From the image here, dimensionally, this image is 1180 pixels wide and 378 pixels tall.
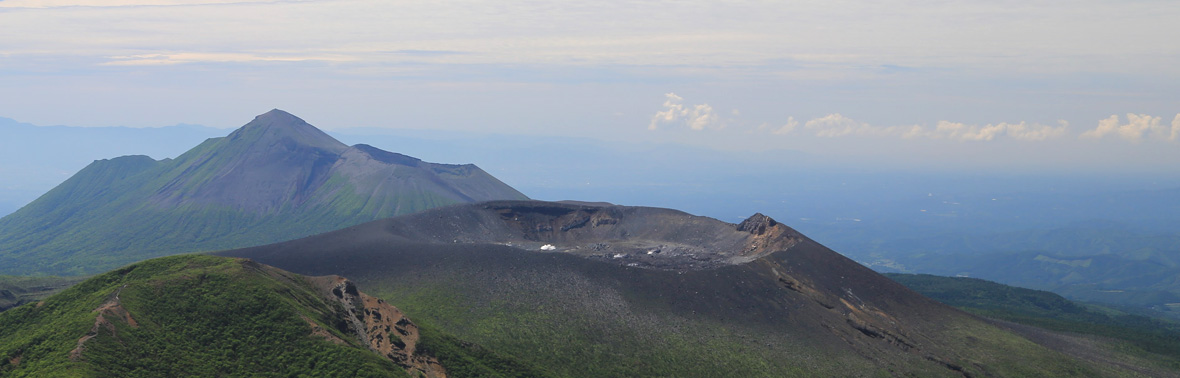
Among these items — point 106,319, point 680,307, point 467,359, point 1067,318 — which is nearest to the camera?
point 106,319

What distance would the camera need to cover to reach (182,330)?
59906 millimetres

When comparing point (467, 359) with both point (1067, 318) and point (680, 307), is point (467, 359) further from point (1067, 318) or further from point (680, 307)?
point (1067, 318)

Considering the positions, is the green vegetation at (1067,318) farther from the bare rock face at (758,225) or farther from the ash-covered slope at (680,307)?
the bare rock face at (758,225)

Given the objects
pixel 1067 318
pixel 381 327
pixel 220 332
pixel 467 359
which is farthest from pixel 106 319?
pixel 1067 318

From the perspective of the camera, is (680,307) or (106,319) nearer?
Result: (106,319)

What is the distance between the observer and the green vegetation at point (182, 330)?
53.5 meters

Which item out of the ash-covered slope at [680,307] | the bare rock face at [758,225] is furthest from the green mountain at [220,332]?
the bare rock face at [758,225]

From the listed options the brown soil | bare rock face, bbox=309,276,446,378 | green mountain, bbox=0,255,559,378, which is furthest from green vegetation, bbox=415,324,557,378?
the brown soil

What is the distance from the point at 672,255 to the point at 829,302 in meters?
24.6

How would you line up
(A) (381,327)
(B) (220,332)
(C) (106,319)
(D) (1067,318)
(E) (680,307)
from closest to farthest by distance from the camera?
(C) (106,319), (B) (220,332), (A) (381,327), (E) (680,307), (D) (1067,318)

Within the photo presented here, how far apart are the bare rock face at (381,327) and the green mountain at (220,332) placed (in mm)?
100

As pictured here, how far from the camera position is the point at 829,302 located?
103 meters

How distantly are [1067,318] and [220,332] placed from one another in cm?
16369

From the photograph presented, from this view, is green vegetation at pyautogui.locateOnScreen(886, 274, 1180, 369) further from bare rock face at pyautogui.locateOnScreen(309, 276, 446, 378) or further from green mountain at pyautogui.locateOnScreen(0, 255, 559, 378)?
bare rock face at pyautogui.locateOnScreen(309, 276, 446, 378)
